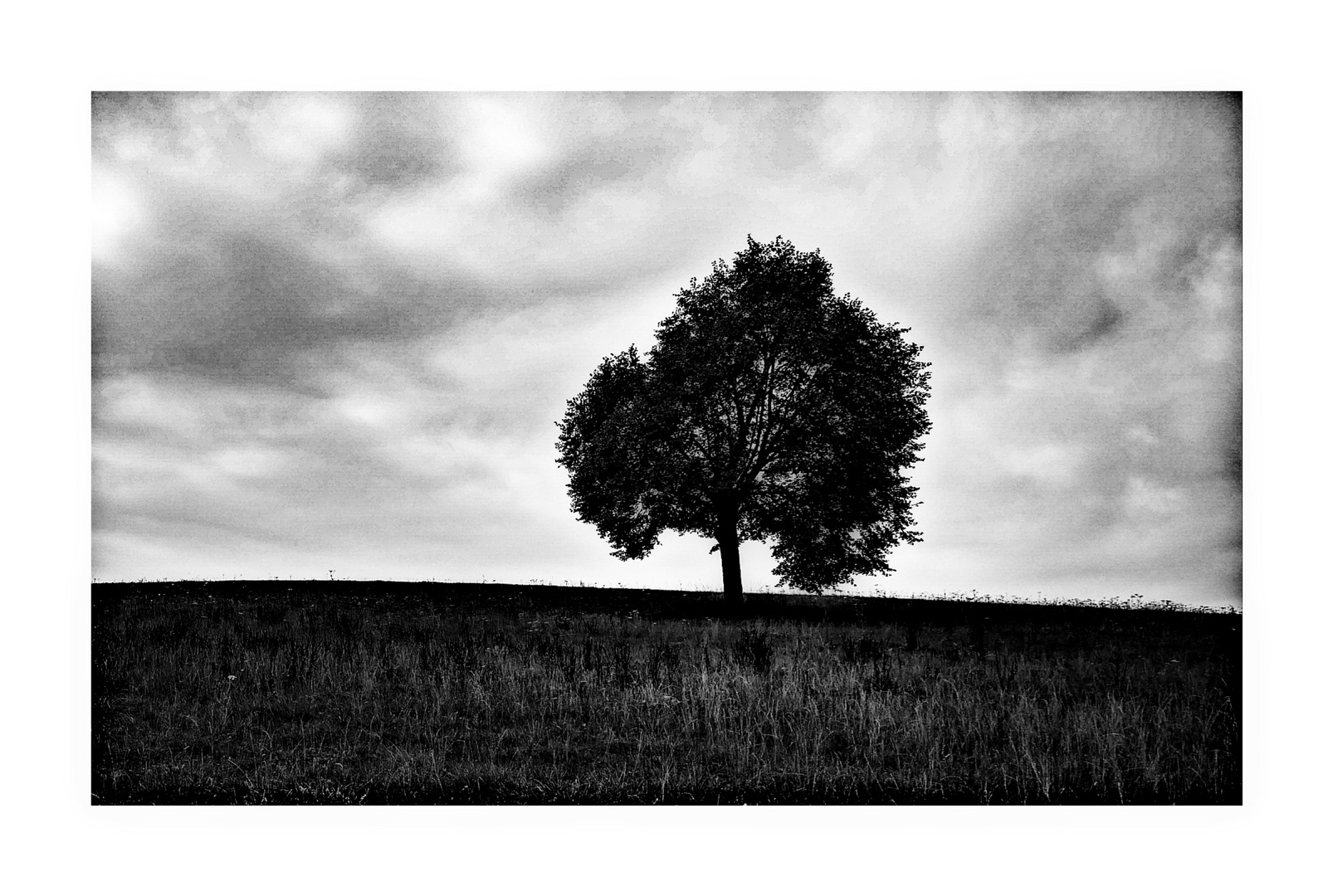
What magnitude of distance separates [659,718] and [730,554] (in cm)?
947

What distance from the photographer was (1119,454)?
824cm

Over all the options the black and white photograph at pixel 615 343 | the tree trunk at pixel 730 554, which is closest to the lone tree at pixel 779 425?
the tree trunk at pixel 730 554

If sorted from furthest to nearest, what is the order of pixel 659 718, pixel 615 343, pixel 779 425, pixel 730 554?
pixel 730 554 < pixel 779 425 < pixel 615 343 < pixel 659 718

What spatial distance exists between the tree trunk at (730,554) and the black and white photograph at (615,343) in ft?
19.3

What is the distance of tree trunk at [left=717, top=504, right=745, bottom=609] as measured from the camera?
16.5m

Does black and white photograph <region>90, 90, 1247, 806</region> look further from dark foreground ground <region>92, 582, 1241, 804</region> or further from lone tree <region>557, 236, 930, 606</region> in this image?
lone tree <region>557, 236, 930, 606</region>

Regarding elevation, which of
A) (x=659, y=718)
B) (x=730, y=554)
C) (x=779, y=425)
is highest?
(x=779, y=425)

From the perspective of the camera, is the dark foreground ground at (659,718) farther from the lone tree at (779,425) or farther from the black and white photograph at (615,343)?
the lone tree at (779,425)

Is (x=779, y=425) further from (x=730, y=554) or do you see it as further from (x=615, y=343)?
(x=615, y=343)

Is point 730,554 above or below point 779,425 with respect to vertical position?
below

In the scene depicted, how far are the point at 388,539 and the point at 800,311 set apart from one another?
9.08m

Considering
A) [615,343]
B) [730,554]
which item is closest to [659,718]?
[615,343]

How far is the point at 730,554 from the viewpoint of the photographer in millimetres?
16688

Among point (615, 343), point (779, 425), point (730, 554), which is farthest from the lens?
point (730, 554)
